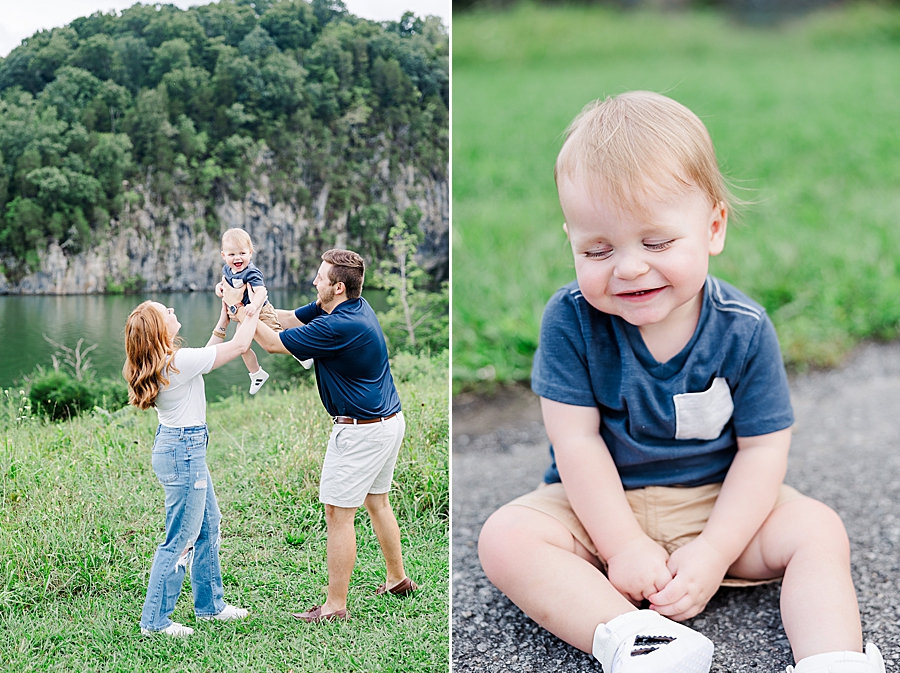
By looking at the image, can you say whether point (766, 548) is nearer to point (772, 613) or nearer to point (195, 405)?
point (772, 613)

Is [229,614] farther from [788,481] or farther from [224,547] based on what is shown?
[788,481]

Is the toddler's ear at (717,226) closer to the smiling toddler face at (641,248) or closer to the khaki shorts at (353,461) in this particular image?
the smiling toddler face at (641,248)

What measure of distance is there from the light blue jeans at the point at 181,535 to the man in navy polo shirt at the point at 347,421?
18cm

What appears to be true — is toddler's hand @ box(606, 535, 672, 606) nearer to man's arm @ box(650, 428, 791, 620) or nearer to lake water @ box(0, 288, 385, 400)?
man's arm @ box(650, 428, 791, 620)

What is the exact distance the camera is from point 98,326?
1671mm

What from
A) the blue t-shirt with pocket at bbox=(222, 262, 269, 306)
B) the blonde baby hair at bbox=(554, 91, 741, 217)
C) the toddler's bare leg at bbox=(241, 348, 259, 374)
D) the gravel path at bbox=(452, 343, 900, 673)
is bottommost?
the gravel path at bbox=(452, 343, 900, 673)

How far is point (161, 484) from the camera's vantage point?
1.62m

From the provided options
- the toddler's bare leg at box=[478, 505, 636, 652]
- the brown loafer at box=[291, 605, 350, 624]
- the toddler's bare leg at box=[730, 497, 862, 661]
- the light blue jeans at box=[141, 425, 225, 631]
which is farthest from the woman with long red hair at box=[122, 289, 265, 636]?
the toddler's bare leg at box=[730, 497, 862, 661]

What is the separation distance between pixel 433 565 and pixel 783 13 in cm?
1267

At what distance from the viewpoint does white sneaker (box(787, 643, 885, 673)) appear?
158cm

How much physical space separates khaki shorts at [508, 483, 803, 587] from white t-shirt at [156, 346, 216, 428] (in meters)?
0.81

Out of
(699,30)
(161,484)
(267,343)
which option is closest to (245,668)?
(161,484)

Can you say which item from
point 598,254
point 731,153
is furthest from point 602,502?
point 731,153

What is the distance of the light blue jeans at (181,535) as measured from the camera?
1.59 meters
